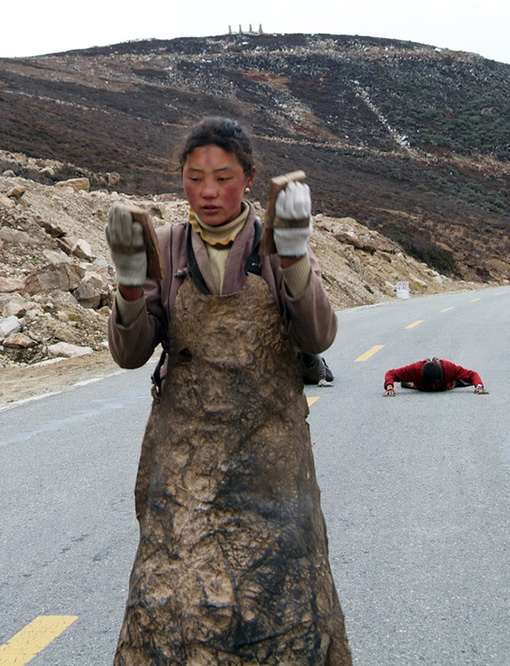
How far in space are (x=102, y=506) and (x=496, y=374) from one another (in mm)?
6997

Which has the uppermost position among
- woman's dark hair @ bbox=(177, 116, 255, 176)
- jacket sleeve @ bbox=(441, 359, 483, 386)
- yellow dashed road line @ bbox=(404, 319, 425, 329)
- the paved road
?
woman's dark hair @ bbox=(177, 116, 255, 176)

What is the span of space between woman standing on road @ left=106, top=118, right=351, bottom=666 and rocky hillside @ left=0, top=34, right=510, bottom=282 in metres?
26.3

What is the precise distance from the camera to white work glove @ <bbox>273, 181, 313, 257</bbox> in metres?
2.12

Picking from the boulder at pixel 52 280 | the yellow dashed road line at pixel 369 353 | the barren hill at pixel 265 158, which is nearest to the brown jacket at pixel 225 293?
the barren hill at pixel 265 158

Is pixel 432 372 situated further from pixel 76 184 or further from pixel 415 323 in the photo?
pixel 76 184

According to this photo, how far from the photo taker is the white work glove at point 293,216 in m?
2.12

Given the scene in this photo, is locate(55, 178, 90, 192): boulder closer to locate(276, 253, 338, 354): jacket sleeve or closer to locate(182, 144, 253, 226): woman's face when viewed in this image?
locate(182, 144, 253, 226): woman's face

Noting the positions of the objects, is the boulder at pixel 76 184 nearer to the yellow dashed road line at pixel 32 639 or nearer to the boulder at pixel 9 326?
the boulder at pixel 9 326

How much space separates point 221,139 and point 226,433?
797mm

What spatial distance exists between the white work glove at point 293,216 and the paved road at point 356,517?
2.11 meters

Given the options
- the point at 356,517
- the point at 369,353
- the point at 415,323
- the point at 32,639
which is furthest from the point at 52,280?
the point at 32,639

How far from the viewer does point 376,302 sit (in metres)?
29.1

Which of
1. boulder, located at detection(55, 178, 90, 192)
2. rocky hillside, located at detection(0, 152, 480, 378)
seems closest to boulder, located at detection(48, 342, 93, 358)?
rocky hillside, located at detection(0, 152, 480, 378)

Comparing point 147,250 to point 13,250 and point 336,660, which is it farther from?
point 13,250
